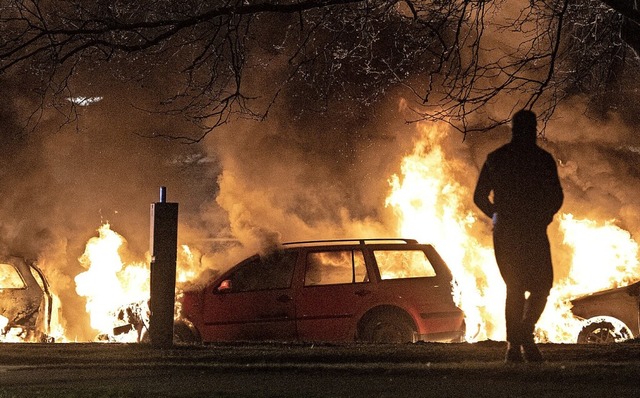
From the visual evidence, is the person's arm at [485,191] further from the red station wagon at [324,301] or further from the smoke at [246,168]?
the smoke at [246,168]

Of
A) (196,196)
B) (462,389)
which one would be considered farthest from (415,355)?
(196,196)

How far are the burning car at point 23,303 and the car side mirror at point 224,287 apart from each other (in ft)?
11.4

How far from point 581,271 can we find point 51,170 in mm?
11678

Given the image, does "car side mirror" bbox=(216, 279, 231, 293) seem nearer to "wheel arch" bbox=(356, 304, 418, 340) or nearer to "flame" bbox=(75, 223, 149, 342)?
"wheel arch" bbox=(356, 304, 418, 340)

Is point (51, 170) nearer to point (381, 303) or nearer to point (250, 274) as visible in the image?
point (250, 274)

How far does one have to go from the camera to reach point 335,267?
41.2 feet

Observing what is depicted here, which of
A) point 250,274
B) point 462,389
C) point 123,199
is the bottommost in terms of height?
point 462,389

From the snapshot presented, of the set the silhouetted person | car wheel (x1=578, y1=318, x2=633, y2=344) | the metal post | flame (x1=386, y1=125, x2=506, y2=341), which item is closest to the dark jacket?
the silhouetted person

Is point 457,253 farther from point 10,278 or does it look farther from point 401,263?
point 10,278

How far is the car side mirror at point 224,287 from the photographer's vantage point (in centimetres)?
1219

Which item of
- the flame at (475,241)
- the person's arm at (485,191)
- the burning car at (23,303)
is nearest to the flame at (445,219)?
the flame at (475,241)

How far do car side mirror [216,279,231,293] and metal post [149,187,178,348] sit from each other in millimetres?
2231

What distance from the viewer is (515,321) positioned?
7.27 metres

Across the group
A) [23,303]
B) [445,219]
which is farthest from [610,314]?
[23,303]
